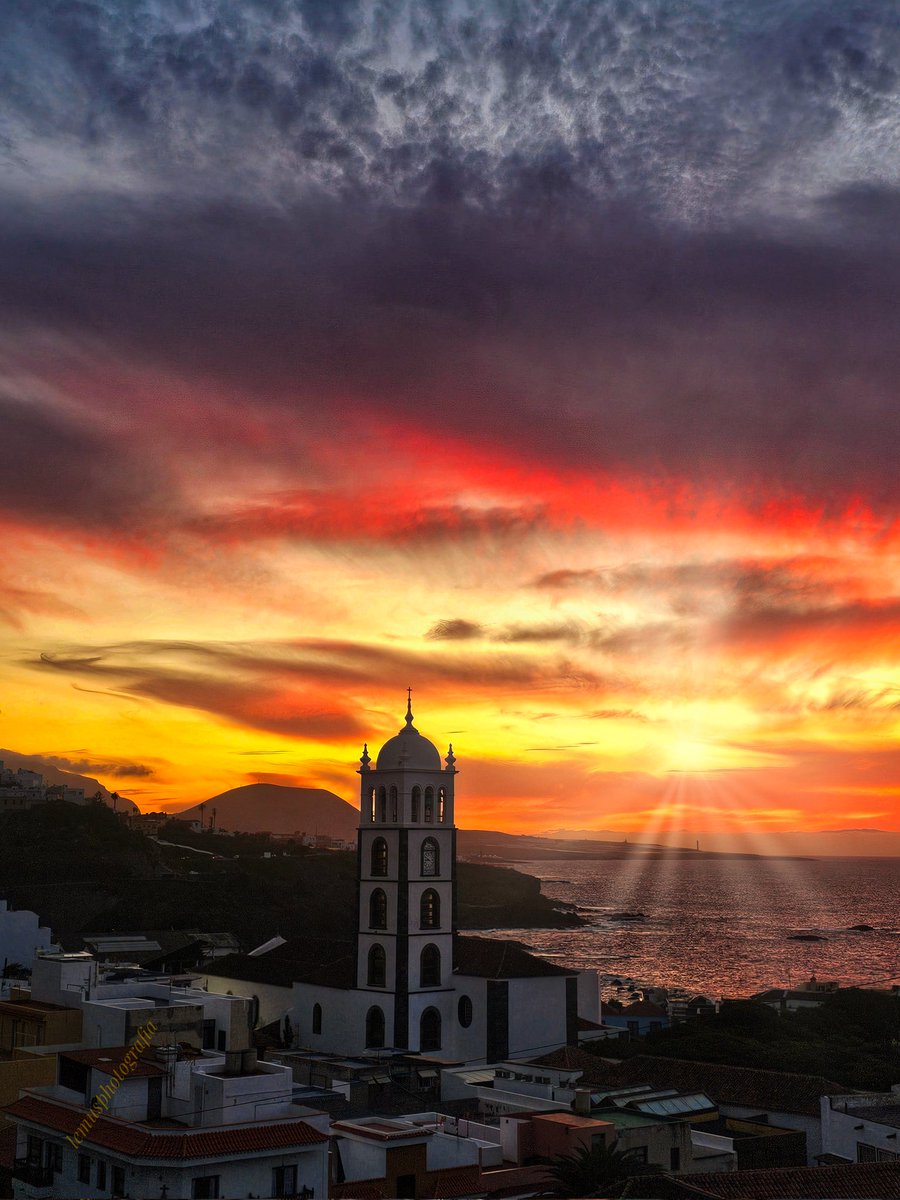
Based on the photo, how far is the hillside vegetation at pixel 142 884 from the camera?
119875mm

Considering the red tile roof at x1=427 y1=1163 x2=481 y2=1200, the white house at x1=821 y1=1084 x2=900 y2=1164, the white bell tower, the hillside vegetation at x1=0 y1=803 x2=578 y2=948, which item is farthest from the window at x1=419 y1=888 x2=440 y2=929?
the hillside vegetation at x1=0 y1=803 x2=578 y2=948

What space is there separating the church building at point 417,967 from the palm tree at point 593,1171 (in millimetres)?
21163

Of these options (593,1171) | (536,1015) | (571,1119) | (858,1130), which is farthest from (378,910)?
(593,1171)

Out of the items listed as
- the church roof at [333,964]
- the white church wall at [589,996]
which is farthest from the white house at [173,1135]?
the white church wall at [589,996]

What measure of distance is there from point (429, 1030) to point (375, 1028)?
231cm

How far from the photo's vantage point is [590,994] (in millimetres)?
62438

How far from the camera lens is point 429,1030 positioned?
5212cm

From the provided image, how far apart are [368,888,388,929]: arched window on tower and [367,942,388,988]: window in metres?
0.94

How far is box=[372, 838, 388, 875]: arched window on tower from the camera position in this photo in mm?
54375

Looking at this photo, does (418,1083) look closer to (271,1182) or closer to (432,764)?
(432,764)

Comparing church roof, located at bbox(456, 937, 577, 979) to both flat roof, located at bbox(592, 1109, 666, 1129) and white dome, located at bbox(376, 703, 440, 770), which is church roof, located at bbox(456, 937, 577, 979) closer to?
white dome, located at bbox(376, 703, 440, 770)

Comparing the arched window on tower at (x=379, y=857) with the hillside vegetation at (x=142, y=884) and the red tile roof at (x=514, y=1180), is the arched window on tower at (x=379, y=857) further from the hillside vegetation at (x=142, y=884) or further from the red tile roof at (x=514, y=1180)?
the hillside vegetation at (x=142, y=884)

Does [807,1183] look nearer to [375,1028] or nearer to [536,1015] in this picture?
[536,1015]

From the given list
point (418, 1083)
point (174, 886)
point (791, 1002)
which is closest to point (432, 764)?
point (418, 1083)
